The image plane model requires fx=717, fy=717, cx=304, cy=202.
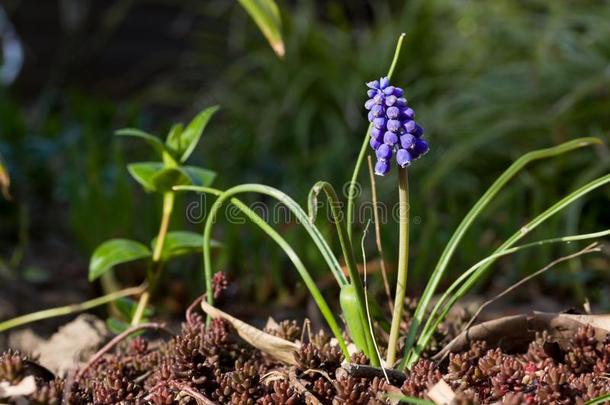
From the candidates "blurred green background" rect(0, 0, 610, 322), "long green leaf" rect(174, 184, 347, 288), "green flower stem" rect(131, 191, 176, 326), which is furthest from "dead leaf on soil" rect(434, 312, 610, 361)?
"blurred green background" rect(0, 0, 610, 322)

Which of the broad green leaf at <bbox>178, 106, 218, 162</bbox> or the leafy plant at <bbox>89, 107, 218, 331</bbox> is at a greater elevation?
the broad green leaf at <bbox>178, 106, 218, 162</bbox>

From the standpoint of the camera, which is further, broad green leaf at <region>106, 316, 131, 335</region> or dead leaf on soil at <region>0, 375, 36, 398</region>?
broad green leaf at <region>106, 316, 131, 335</region>

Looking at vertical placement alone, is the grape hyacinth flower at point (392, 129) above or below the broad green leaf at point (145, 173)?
above

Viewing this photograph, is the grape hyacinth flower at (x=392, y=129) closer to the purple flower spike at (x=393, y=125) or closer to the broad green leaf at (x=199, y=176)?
the purple flower spike at (x=393, y=125)

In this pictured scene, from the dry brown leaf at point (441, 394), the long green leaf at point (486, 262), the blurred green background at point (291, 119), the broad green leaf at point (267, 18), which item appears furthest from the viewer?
the blurred green background at point (291, 119)

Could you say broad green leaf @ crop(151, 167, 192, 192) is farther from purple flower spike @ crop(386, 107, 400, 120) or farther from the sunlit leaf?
purple flower spike @ crop(386, 107, 400, 120)

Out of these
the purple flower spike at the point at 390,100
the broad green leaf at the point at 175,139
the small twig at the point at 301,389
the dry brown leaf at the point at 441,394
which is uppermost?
the purple flower spike at the point at 390,100

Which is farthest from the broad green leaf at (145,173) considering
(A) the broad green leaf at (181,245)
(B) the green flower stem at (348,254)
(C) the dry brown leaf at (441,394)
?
(C) the dry brown leaf at (441,394)
